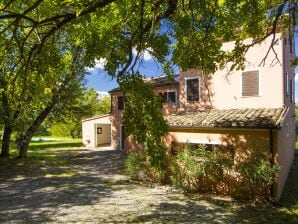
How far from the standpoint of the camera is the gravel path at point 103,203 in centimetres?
1138

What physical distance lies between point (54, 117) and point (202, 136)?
1963cm

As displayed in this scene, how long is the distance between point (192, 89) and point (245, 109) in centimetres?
474

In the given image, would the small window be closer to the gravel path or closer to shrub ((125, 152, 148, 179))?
the gravel path

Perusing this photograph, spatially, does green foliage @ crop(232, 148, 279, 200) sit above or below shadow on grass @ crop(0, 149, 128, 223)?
above

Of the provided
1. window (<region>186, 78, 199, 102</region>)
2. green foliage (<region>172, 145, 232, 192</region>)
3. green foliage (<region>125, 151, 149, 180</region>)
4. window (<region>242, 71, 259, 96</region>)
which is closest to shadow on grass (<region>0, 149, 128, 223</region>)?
green foliage (<region>125, 151, 149, 180</region>)

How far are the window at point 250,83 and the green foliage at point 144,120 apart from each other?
450 inches

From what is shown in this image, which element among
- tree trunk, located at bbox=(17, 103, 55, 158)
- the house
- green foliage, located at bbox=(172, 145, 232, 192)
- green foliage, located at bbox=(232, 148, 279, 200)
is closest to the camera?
green foliage, located at bbox=(232, 148, 279, 200)

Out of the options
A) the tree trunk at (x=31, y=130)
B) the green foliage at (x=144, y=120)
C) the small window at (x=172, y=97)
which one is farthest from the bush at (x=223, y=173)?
the tree trunk at (x=31, y=130)

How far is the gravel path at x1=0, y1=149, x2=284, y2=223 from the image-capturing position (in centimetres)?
1138

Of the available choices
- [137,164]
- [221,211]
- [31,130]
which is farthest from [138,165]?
[31,130]

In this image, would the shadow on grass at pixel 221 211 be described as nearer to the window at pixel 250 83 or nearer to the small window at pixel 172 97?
the window at pixel 250 83

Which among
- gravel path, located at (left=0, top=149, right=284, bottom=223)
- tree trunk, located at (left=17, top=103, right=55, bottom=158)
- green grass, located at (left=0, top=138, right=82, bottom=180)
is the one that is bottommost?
gravel path, located at (left=0, top=149, right=284, bottom=223)

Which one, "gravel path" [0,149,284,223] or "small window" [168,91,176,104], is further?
"small window" [168,91,176,104]

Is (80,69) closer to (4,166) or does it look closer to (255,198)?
(4,166)
